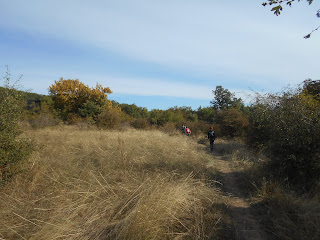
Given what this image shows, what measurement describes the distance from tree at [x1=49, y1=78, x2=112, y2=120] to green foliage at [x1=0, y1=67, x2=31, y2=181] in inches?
763

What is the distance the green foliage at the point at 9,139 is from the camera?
17.4 ft

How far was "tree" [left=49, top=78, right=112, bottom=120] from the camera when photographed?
26234 millimetres

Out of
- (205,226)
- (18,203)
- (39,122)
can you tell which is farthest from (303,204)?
(39,122)

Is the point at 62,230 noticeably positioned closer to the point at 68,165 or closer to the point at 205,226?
the point at 205,226

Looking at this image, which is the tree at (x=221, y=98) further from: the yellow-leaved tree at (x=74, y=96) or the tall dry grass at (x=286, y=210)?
the tall dry grass at (x=286, y=210)

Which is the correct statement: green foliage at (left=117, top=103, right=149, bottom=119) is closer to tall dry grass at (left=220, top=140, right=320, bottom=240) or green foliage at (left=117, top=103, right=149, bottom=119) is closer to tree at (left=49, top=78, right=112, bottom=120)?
tree at (left=49, top=78, right=112, bottom=120)

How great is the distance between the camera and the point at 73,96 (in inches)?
1091

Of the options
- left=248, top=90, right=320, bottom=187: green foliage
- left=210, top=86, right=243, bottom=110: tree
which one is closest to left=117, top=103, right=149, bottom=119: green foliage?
left=210, top=86, right=243, bottom=110: tree

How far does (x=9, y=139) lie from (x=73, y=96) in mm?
23732

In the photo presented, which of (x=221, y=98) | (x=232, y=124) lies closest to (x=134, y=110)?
(x=221, y=98)

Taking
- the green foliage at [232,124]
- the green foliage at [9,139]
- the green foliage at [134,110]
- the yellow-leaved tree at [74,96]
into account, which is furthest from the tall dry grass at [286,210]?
the green foliage at [134,110]

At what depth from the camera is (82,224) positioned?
347cm

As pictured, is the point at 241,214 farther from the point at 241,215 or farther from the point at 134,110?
the point at 134,110

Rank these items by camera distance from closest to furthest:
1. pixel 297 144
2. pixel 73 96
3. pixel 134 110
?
pixel 297 144 < pixel 73 96 < pixel 134 110
